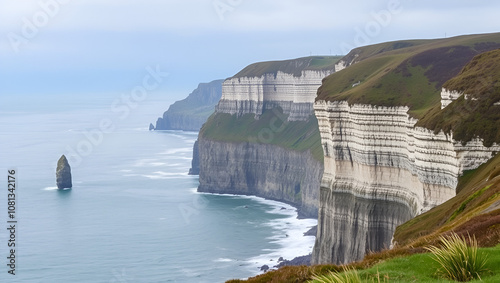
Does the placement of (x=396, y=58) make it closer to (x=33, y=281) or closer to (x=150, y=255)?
(x=150, y=255)

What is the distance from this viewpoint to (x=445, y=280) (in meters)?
24.4

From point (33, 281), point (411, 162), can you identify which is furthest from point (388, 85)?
point (33, 281)

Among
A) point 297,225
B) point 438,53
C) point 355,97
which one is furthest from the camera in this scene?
point 297,225

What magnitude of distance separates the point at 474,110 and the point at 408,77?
107 ft

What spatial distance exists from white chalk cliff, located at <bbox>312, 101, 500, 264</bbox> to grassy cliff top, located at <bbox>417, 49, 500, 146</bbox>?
797 millimetres

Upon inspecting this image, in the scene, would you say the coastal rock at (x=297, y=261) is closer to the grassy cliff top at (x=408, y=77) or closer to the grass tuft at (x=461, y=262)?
the grassy cliff top at (x=408, y=77)

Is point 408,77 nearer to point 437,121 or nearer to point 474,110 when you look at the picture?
point 437,121

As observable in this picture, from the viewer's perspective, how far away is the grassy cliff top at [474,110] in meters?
67.6

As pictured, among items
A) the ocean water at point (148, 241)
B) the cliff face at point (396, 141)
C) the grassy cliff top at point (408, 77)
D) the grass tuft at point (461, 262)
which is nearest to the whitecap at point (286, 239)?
the ocean water at point (148, 241)

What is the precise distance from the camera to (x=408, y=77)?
4055 inches

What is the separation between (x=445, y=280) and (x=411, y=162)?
181ft

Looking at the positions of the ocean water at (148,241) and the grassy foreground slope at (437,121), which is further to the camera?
the ocean water at (148,241)

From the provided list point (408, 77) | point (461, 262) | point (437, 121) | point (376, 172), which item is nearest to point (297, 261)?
point (408, 77)

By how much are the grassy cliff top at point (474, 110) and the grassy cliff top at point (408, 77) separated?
6.00 m
